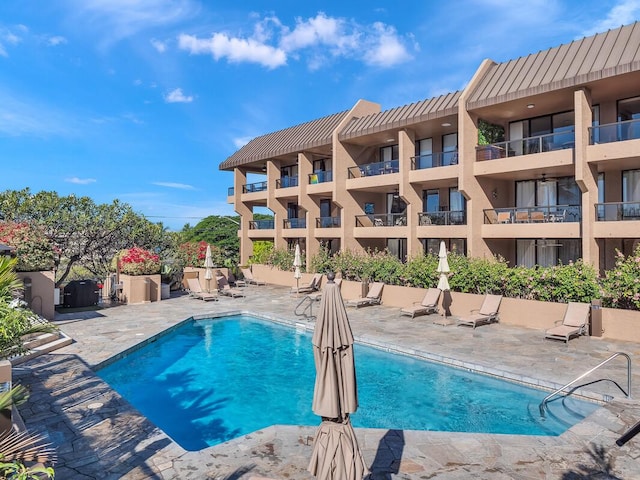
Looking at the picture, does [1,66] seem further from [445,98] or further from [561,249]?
[561,249]

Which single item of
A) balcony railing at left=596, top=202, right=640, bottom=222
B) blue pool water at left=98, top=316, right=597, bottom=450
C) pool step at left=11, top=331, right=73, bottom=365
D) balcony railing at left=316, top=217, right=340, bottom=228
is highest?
balcony railing at left=316, top=217, right=340, bottom=228

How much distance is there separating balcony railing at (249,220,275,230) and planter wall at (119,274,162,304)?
12.9 meters

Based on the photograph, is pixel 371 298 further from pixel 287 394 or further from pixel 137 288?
pixel 137 288

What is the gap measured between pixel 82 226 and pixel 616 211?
2305 centimetres

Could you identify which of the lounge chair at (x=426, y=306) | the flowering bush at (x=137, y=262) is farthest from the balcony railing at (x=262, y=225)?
the lounge chair at (x=426, y=306)

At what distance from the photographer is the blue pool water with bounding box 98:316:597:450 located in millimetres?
8133

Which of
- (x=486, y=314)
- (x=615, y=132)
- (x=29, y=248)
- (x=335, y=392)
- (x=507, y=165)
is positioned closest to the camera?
(x=335, y=392)

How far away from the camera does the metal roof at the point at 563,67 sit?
15266 mm

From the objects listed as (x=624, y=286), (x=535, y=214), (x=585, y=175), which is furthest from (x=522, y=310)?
(x=585, y=175)

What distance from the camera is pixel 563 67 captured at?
55.3ft

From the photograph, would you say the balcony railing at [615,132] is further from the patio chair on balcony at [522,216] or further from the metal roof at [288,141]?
the metal roof at [288,141]

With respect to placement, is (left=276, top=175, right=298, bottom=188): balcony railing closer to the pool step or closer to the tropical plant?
the pool step

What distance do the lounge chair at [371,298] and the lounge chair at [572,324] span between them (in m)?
7.58

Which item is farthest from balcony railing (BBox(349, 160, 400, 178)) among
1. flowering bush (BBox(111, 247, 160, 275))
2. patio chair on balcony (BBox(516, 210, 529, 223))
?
flowering bush (BBox(111, 247, 160, 275))
